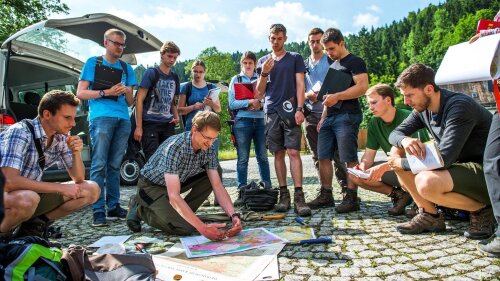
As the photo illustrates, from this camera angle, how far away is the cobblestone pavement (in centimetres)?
218

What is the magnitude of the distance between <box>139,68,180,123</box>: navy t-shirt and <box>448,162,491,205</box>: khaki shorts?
10.2ft

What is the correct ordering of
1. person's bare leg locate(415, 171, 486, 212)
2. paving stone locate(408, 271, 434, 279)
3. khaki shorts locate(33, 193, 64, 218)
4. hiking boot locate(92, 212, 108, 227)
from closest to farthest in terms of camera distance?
paving stone locate(408, 271, 434, 279), person's bare leg locate(415, 171, 486, 212), khaki shorts locate(33, 193, 64, 218), hiking boot locate(92, 212, 108, 227)

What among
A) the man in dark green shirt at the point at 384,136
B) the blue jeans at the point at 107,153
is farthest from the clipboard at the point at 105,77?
the man in dark green shirt at the point at 384,136

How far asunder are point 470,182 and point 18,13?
20189 mm

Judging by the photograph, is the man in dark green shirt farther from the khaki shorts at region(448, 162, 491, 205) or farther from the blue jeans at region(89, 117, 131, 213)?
the blue jeans at region(89, 117, 131, 213)

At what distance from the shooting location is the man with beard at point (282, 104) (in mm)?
4062

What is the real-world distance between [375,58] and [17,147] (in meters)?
66.7

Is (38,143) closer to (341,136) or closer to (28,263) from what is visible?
(28,263)

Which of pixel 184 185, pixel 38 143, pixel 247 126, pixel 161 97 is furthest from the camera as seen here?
pixel 247 126

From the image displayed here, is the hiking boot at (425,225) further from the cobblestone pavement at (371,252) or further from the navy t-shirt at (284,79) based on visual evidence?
the navy t-shirt at (284,79)

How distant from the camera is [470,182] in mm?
2725

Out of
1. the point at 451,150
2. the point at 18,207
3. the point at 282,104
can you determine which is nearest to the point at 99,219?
the point at 18,207

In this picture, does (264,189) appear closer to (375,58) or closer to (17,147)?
(17,147)

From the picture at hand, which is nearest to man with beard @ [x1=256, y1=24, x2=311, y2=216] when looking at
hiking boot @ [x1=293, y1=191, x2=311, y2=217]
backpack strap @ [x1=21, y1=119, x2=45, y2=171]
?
hiking boot @ [x1=293, y1=191, x2=311, y2=217]
